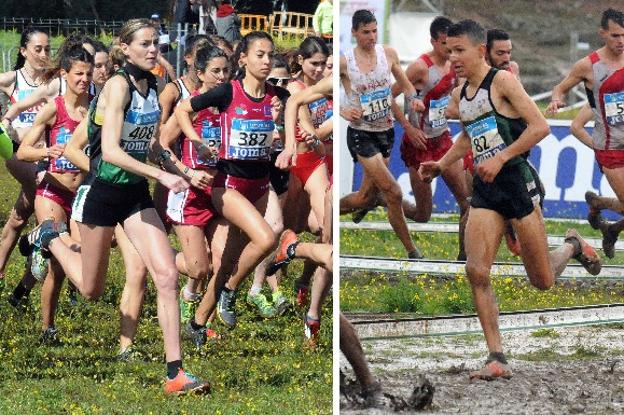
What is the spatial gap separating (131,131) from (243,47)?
55.8 inches

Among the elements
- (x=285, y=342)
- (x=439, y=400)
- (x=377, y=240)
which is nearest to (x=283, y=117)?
(x=285, y=342)

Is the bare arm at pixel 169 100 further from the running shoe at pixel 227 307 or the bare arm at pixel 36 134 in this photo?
the running shoe at pixel 227 307

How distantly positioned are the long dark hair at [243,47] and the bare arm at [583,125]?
201 centimetres

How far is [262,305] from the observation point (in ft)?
34.7

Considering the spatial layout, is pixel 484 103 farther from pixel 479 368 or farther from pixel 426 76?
pixel 479 368

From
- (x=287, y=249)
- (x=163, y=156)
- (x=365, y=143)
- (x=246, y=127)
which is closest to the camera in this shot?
(x=365, y=143)

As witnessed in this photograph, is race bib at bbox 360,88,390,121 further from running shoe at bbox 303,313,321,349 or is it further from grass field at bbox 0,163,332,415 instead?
running shoe at bbox 303,313,321,349

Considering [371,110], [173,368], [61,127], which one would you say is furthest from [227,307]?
[371,110]

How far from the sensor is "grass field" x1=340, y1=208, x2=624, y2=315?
788cm

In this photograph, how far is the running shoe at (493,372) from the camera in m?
7.80

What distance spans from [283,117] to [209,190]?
0.68 metres

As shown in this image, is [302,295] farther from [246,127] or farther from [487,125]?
[487,125]

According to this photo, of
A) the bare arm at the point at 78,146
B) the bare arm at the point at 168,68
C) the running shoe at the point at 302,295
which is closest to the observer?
the bare arm at the point at 78,146

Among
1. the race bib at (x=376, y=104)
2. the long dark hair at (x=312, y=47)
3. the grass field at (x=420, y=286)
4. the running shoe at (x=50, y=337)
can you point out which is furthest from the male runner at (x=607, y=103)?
the running shoe at (x=50, y=337)
